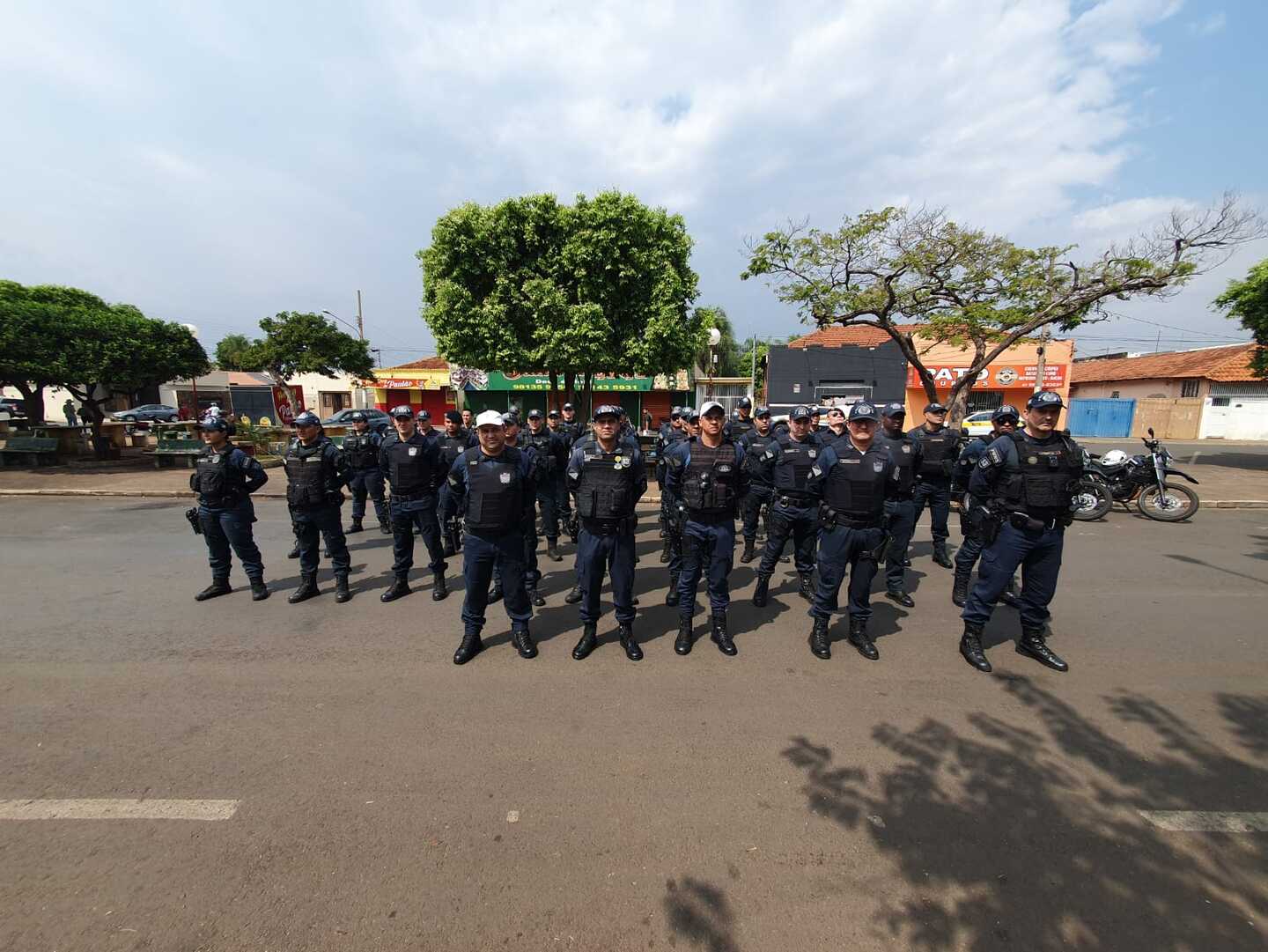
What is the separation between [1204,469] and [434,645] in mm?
19095

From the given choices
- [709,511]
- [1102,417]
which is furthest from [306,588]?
[1102,417]

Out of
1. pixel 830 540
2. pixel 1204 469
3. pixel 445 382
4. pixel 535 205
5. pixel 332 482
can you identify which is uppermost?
pixel 535 205

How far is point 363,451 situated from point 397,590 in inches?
113

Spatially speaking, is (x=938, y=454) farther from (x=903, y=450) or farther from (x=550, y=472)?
(x=550, y=472)

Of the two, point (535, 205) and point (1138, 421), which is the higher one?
point (535, 205)

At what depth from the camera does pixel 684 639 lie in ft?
12.8

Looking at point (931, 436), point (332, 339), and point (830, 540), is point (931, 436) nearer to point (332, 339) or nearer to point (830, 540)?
point (830, 540)

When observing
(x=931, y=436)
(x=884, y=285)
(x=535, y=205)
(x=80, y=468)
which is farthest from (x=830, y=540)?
(x=80, y=468)

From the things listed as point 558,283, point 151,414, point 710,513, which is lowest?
point 710,513

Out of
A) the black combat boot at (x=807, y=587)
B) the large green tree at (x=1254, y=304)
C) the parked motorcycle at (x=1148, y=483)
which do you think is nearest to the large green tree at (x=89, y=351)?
Answer: the black combat boot at (x=807, y=587)

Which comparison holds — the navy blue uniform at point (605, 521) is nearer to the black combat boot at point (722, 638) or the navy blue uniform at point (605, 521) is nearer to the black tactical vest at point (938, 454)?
the black combat boot at point (722, 638)

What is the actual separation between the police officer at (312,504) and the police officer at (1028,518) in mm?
5300

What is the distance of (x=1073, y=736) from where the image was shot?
9.44 feet

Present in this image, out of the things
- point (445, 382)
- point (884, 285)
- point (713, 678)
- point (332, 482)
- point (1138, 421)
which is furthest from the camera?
point (445, 382)
